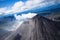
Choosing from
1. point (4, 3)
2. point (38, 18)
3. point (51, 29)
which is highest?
point (4, 3)

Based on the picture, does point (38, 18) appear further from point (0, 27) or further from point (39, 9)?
point (0, 27)

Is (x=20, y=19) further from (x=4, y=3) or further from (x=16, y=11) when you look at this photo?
(x=4, y=3)

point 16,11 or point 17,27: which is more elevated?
point 16,11

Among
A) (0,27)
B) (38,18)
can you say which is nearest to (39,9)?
(38,18)

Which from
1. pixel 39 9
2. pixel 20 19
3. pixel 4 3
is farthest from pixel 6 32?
pixel 39 9

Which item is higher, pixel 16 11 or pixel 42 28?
pixel 16 11

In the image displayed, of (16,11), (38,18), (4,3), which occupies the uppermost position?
(4,3)

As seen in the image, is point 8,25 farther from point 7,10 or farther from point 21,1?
point 21,1
